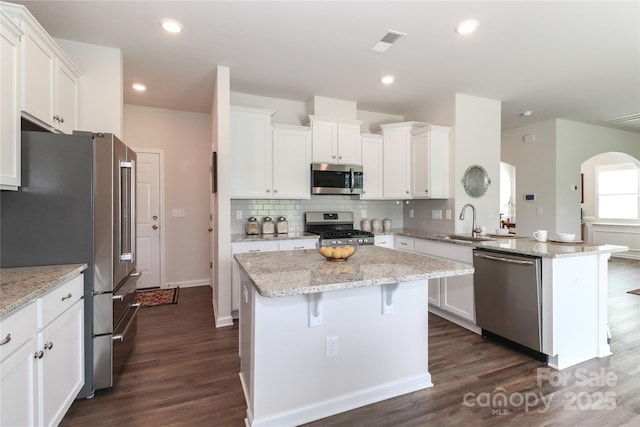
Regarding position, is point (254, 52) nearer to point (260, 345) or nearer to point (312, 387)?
point (260, 345)

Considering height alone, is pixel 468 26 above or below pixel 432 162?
above

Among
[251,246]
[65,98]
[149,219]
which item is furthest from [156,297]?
[65,98]

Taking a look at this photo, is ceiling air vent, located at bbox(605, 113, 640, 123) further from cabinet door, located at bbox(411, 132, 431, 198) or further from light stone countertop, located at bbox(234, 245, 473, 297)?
light stone countertop, located at bbox(234, 245, 473, 297)

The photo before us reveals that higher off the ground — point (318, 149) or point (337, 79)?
point (337, 79)

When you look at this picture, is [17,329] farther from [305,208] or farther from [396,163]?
[396,163]

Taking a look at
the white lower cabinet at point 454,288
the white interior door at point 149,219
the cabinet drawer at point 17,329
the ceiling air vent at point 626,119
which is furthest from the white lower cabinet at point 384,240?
the ceiling air vent at point 626,119

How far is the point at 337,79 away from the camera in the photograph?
142 inches

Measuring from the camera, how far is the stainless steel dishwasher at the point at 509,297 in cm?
247

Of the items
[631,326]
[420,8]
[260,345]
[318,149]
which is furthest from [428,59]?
[631,326]

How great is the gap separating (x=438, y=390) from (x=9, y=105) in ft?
10.4

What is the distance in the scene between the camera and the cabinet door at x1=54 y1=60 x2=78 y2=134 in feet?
7.60

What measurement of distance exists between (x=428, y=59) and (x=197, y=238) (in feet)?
13.2

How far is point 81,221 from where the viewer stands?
195cm

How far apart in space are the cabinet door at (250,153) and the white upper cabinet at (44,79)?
1491mm
